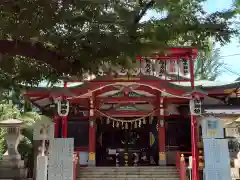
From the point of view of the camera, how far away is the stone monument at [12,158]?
11.6 m

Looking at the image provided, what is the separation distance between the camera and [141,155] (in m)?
15.3

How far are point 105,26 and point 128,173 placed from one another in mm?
10353

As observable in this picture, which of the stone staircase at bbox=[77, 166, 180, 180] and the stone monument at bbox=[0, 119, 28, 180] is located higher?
the stone monument at bbox=[0, 119, 28, 180]

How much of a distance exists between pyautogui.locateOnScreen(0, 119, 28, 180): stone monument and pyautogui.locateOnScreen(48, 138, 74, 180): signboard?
4.28 meters

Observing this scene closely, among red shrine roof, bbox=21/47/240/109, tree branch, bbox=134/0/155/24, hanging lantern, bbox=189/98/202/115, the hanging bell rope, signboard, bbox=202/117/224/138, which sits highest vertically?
red shrine roof, bbox=21/47/240/109

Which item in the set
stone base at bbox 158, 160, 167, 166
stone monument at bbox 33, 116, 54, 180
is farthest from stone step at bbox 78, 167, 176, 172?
stone monument at bbox 33, 116, 54, 180

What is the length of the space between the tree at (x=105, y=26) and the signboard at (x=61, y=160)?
16.3 feet

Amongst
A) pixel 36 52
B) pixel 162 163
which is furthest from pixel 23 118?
pixel 36 52

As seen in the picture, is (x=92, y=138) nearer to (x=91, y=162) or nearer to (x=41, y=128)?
(x=91, y=162)

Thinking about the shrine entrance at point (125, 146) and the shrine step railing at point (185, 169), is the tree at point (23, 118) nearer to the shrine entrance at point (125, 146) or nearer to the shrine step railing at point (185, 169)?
the shrine entrance at point (125, 146)

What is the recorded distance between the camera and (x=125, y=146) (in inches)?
607

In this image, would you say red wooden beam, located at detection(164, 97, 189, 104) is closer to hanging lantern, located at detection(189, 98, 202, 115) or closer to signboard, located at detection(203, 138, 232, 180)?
hanging lantern, located at detection(189, 98, 202, 115)

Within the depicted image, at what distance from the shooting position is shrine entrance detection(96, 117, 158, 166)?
15133mm

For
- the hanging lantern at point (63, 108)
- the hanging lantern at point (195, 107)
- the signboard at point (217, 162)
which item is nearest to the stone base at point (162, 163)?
the hanging lantern at point (195, 107)
